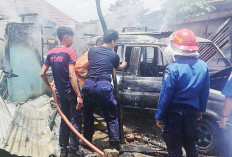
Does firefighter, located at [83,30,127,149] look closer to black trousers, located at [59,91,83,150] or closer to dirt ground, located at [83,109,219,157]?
black trousers, located at [59,91,83,150]

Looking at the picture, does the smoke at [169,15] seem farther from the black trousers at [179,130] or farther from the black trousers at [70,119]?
the black trousers at [179,130]

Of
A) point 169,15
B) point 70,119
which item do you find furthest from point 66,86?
point 169,15

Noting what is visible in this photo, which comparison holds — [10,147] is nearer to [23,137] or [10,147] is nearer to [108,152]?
[23,137]

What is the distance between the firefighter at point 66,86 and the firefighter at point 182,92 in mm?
1442

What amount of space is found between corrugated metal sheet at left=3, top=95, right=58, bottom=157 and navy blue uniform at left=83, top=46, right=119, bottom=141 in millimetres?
944

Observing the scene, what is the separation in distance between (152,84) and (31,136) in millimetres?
2550

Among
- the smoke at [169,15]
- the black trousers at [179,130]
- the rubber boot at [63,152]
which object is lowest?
the rubber boot at [63,152]

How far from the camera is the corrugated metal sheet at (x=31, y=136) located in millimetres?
3012

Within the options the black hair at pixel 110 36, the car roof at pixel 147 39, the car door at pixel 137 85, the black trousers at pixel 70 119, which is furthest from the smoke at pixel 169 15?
the black trousers at pixel 70 119

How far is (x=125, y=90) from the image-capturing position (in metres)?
4.79

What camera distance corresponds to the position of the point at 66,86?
11.5 ft

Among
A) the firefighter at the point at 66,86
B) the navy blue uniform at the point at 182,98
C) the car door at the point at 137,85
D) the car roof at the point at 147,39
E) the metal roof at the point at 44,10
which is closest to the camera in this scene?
the navy blue uniform at the point at 182,98

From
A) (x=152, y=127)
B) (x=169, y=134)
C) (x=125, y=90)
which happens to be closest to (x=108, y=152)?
(x=169, y=134)

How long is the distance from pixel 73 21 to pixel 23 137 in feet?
53.9
